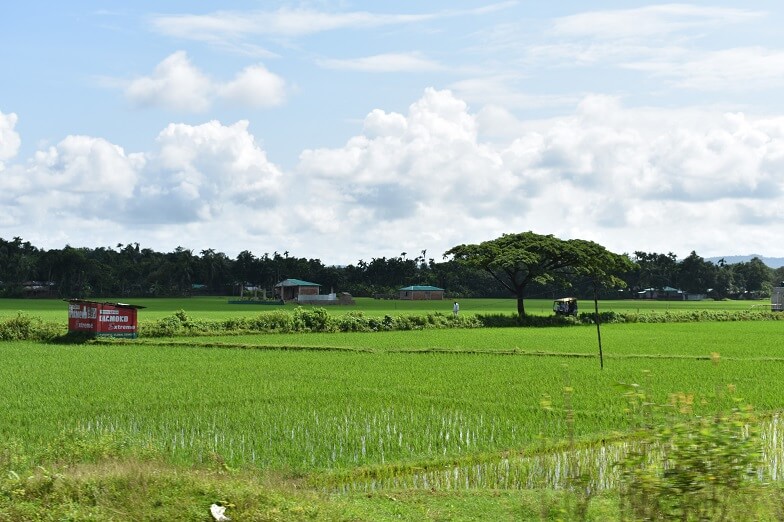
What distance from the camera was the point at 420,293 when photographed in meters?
94.8

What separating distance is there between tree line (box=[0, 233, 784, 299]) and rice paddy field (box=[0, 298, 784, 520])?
62.4 m

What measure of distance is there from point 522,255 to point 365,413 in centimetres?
3022

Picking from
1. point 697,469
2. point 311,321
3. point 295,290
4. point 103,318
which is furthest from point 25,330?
point 295,290

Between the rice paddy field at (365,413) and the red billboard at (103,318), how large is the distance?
1.31 meters

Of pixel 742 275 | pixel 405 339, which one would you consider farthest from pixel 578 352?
pixel 742 275

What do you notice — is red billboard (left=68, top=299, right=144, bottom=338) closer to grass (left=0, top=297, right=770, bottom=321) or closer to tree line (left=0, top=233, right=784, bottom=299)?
grass (left=0, top=297, right=770, bottom=321)

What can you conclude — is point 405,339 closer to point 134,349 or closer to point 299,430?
point 134,349

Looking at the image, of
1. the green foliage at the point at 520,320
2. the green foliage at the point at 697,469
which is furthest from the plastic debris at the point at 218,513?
the green foliage at the point at 520,320

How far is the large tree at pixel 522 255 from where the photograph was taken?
4316cm

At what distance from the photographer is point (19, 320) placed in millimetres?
30312

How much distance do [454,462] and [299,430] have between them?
3031 mm

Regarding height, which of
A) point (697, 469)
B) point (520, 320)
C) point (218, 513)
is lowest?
point (218, 513)

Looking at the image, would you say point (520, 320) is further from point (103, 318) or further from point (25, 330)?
point (25, 330)

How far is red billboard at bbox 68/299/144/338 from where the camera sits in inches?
1162
